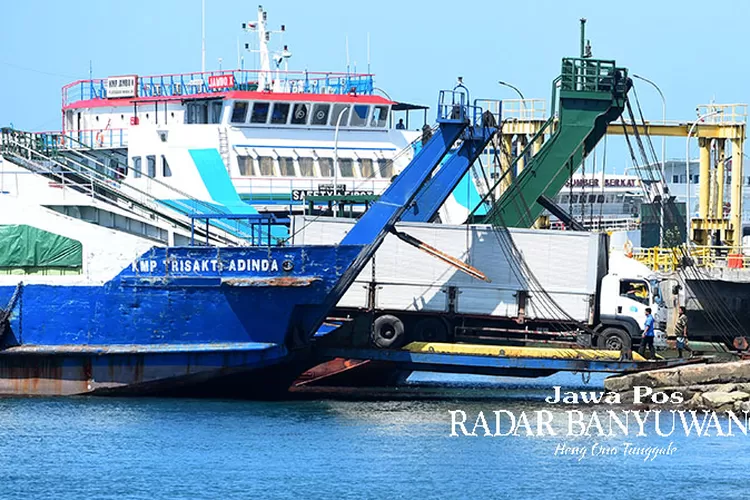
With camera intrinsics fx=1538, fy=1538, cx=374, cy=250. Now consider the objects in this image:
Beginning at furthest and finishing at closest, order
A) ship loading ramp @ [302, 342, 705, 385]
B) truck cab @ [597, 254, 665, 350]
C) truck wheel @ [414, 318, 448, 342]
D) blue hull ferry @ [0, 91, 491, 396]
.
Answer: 1. truck cab @ [597, 254, 665, 350]
2. truck wheel @ [414, 318, 448, 342]
3. ship loading ramp @ [302, 342, 705, 385]
4. blue hull ferry @ [0, 91, 491, 396]

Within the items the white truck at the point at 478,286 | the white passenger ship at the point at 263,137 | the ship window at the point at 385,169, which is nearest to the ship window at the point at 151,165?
the white passenger ship at the point at 263,137

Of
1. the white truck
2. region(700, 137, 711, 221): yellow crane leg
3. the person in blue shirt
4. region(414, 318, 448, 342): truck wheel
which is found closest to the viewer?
the person in blue shirt

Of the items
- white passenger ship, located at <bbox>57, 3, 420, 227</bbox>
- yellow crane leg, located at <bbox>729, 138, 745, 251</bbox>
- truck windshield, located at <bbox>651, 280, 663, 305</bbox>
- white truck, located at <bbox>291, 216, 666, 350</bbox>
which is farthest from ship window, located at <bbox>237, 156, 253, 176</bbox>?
yellow crane leg, located at <bbox>729, 138, 745, 251</bbox>

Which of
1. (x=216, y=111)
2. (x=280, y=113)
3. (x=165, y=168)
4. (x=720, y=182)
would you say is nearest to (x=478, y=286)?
(x=280, y=113)

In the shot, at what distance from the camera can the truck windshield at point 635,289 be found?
30.5 meters

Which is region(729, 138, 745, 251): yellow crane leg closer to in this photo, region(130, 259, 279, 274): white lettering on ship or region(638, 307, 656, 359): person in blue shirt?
region(638, 307, 656, 359): person in blue shirt

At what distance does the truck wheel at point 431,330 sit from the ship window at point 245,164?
9315 mm

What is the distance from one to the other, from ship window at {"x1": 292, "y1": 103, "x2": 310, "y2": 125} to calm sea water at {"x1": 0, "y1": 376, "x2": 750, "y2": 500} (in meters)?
12.3

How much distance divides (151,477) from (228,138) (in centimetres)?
1714

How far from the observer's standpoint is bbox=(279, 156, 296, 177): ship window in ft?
122

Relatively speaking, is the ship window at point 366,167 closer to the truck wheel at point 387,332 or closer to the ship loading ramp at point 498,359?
the truck wheel at point 387,332

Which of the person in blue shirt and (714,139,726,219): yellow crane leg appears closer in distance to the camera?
the person in blue shirt

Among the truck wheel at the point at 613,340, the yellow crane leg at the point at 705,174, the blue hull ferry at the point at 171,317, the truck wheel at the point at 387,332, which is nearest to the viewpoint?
the blue hull ferry at the point at 171,317

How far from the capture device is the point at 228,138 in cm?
3694
